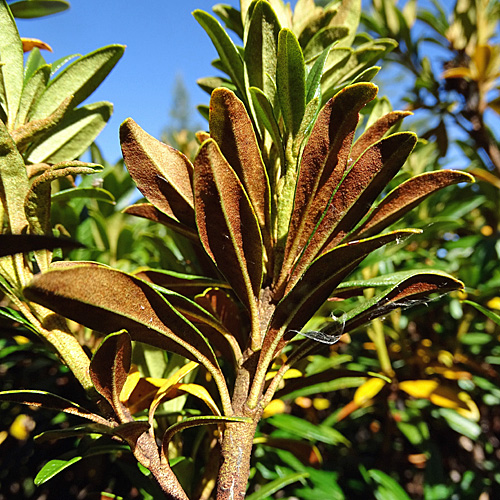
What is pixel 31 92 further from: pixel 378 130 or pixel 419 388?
pixel 419 388

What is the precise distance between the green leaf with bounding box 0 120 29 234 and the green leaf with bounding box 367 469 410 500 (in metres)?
0.96

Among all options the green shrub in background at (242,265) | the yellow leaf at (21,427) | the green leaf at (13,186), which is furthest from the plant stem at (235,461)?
the yellow leaf at (21,427)

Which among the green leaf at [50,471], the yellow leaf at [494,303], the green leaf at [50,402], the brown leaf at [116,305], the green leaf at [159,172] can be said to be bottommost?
the green leaf at [50,471]

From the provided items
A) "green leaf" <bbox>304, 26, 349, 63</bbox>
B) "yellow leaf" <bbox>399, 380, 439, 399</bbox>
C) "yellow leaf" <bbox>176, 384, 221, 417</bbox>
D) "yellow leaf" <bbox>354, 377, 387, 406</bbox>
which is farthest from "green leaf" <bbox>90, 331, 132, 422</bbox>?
"yellow leaf" <bbox>399, 380, 439, 399</bbox>

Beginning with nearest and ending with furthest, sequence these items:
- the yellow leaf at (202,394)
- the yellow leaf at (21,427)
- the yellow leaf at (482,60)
A: the yellow leaf at (202,394), the yellow leaf at (21,427), the yellow leaf at (482,60)

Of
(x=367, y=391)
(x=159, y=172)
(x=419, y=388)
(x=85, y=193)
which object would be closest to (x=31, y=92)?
(x=85, y=193)

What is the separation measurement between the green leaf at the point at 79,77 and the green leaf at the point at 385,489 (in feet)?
3.45

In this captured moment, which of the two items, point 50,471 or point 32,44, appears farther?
point 32,44

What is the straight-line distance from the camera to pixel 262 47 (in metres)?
0.73

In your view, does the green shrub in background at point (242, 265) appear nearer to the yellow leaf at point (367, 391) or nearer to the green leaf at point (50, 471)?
the green leaf at point (50, 471)

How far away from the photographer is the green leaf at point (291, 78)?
603 mm

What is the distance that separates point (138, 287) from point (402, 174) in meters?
0.61

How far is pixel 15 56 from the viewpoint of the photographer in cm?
74

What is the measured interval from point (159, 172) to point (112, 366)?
0.28 meters
